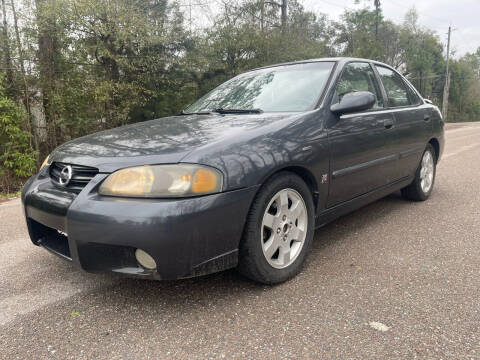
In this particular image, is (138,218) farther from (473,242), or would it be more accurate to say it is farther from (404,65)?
(404,65)

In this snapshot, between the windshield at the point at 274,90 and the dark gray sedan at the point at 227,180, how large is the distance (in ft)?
0.05

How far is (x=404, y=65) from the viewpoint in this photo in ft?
144

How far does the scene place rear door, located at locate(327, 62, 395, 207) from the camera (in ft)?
8.79

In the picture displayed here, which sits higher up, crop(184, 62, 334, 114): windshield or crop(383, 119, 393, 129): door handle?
crop(184, 62, 334, 114): windshield

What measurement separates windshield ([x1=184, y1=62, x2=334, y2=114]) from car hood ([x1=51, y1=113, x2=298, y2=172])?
26 centimetres

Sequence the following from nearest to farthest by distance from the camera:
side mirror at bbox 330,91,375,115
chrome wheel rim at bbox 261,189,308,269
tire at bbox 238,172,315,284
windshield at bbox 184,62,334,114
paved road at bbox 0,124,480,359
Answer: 1. paved road at bbox 0,124,480,359
2. tire at bbox 238,172,315,284
3. chrome wheel rim at bbox 261,189,308,269
4. side mirror at bbox 330,91,375,115
5. windshield at bbox 184,62,334,114

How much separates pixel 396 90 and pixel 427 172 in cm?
114

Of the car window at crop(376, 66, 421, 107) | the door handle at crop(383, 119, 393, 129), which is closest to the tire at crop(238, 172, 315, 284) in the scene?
the door handle at crop(383, 119, 393, 129)

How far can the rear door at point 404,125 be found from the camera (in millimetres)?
3451

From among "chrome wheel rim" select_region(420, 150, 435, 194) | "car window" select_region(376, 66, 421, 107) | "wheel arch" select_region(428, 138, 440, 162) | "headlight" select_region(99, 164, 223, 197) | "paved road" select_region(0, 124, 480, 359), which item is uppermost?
"car window" select_region(376, 66, 421, 107)

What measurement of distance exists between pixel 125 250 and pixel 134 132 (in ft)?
3.23

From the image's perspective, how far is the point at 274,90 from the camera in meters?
2.95

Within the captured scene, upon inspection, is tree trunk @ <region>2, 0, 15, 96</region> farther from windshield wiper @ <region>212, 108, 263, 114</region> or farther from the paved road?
windshield wiper @ <region>212, 108, 263, 114</region>

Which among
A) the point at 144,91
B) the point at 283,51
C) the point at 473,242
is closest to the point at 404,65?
the point at 283,51
